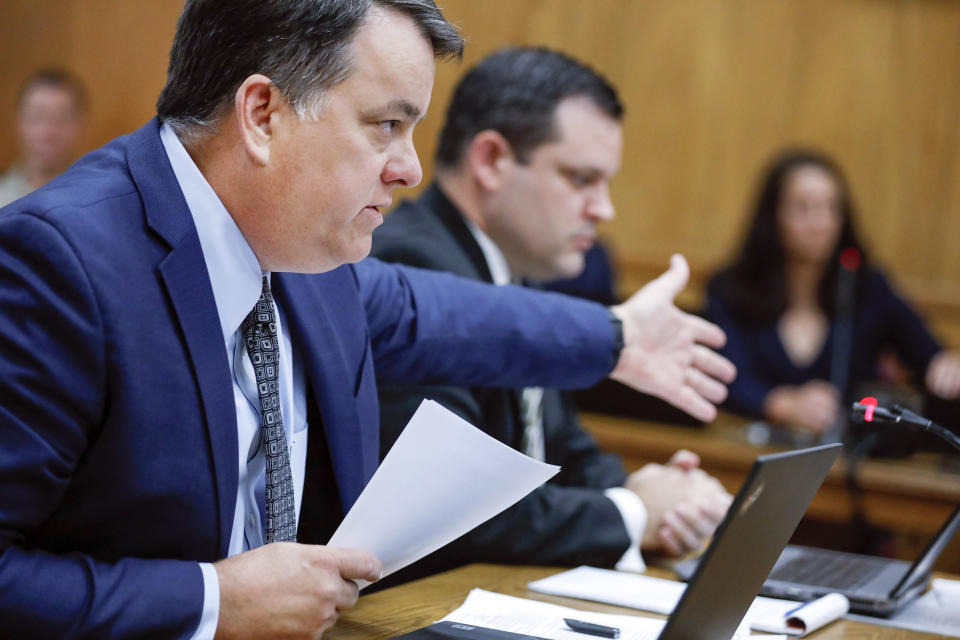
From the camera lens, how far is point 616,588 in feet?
5.24

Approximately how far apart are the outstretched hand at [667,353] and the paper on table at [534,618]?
19.3 inches

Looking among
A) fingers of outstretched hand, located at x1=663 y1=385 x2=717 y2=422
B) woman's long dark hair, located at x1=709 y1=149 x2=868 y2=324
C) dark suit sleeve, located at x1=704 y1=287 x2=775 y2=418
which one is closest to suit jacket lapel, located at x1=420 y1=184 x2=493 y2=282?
fingers of outstretched hand, located at x1=663 y1=385 x2=717 y2=422

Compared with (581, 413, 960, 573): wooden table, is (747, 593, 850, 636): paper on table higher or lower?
higher

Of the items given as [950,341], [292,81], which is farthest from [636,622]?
[950,341]

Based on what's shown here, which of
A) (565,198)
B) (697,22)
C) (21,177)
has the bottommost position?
(21,177)

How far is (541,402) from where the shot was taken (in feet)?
7.52

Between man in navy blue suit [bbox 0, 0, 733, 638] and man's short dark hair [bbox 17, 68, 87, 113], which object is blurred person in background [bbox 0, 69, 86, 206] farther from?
man in navy blue suit [bbox 0, 0, 733, 638]

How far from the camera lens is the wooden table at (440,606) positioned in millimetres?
1334

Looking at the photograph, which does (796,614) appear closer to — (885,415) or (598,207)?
(885,415)

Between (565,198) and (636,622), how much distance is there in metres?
1.14

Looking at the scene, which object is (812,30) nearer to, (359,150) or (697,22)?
(697,22)

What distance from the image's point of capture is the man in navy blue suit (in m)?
1.08

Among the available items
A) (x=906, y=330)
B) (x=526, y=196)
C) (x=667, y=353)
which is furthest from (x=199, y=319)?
(x=906, y=330)

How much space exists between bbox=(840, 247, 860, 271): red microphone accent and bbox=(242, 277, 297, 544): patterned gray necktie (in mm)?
3242
